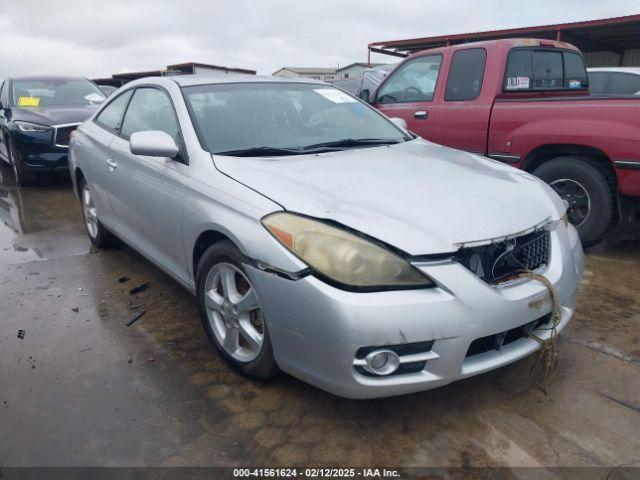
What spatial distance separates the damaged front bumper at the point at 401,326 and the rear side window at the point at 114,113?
2390mm

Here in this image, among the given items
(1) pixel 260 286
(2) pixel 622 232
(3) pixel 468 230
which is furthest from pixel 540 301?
(2) pixel 622 232

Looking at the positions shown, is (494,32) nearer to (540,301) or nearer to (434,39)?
(434,39)

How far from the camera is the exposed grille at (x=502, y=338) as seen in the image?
6.77 feet

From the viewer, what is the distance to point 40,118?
7008 mm

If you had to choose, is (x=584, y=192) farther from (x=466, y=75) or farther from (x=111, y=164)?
(x=111, y=164)

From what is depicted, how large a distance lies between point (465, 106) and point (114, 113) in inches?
124

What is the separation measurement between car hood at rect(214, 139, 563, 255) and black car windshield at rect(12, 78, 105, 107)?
6.39 meters

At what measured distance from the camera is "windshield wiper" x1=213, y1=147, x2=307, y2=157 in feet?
8.94

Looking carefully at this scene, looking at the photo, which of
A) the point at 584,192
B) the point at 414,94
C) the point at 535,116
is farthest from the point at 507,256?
the point at 414,94

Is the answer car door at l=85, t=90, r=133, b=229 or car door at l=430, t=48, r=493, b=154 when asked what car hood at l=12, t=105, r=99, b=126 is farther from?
car door at l=430, t=48, r=493, b=154

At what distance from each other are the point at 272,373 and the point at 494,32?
1081cm

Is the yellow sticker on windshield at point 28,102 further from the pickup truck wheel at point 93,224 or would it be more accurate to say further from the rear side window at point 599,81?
the rear side window at point 599,81

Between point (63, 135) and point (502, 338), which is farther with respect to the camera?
point (63, 135)

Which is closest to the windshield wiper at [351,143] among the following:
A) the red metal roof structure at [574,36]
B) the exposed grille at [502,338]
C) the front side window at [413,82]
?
the exposed grille at [502,338]
